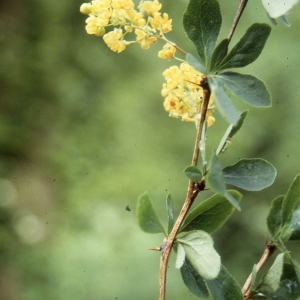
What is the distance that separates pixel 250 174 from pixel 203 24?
0.62 ft

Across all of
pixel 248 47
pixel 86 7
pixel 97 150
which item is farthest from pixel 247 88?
pixel 97 150

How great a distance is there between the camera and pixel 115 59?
3.07m

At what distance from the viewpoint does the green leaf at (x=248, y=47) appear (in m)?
0.48

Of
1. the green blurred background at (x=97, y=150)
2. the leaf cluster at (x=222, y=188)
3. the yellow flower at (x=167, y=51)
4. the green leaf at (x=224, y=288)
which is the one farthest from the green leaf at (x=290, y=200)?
the green blurred background at (x=97, y=150)

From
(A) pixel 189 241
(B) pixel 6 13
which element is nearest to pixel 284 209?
(A) pixel 189 241

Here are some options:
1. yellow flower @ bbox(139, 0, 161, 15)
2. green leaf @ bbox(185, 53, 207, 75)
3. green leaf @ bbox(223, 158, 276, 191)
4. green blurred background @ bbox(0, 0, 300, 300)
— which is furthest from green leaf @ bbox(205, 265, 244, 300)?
green blurred background @ bbox(0, 0, 300, 300)

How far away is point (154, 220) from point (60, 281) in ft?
6.50

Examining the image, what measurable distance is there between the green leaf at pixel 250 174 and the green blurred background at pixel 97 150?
1.76 meters

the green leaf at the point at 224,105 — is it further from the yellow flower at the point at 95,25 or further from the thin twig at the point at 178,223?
the yellow flower at the point at 95,25

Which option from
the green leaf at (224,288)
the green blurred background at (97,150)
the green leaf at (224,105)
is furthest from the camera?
the green blurred background at (97,150)

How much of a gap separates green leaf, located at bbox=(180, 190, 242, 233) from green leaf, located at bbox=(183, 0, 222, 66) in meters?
0.17

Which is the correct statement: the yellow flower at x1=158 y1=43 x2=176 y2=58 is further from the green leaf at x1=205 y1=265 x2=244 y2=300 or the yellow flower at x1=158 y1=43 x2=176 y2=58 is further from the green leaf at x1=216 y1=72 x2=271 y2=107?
the green leaf at x1=205 y1=265 x2=244 y2=300

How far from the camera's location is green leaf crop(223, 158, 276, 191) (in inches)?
20.6

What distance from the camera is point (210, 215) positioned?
54cm
